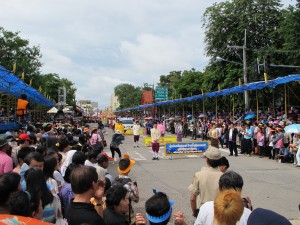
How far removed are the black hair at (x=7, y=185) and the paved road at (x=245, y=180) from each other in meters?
4.44

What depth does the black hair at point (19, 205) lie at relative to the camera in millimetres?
2982

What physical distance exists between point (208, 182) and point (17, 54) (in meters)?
50.2

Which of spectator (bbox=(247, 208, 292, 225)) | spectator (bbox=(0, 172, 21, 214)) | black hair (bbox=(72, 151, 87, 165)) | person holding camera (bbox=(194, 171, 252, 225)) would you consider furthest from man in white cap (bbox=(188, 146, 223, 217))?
spectator (bbox=(247, 208, 292, 225))

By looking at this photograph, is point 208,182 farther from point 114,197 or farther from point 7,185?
point 7,185

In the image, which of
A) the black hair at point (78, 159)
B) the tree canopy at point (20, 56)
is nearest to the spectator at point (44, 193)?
the black hair at point (78, 159)

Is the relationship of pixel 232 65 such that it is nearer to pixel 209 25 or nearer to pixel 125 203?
pixel 209 25

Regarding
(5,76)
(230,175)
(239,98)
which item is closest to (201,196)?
(230,175)

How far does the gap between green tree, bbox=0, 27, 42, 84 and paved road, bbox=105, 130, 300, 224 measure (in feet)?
117

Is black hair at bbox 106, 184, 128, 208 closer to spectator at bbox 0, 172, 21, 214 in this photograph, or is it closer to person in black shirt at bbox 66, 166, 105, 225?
person in black shirt at bbox 66, 166, 105, 225

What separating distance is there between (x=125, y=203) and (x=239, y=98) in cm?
3282

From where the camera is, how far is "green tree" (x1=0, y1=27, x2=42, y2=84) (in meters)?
48.4

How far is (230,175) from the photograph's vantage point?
3906 mm

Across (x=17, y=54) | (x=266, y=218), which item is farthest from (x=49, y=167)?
(x=17, y=54)

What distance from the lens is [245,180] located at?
457 inches
